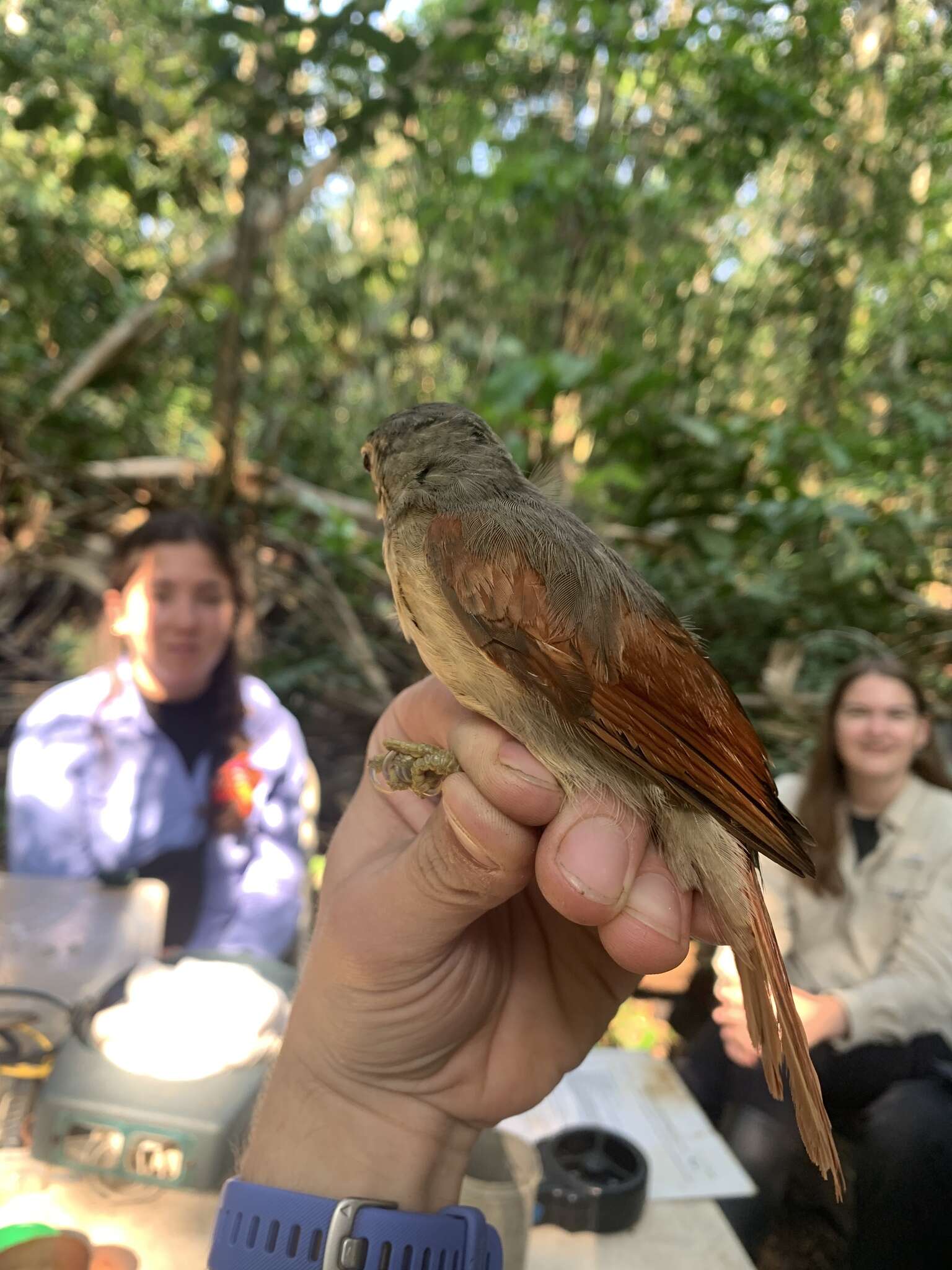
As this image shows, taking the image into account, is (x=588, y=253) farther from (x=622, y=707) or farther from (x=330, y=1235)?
(x=330, y=1235)

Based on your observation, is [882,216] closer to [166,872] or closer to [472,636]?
[472,636]

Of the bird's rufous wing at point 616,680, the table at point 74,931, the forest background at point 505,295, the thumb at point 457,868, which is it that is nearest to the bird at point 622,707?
the bird's rufous wing at point 616,680

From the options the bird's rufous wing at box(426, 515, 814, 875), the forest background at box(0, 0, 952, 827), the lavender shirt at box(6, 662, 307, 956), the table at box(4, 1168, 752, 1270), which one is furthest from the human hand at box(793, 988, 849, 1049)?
the lavender shirt at box(6, 662, 307, 956)

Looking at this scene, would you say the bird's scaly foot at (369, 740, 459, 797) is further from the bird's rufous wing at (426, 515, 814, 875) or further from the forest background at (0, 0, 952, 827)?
the forest background at (0, 0, 952, 827)

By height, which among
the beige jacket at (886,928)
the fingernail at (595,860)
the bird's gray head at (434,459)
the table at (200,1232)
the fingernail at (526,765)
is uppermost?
the bird's gray head at (434,459)

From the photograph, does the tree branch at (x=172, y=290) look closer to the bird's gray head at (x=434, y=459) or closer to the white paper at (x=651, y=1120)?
the bird's gray head at (x=434, y=459)

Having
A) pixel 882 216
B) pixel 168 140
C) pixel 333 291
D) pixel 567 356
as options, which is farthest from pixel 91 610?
pixel 882 216
